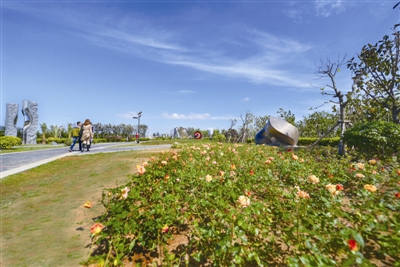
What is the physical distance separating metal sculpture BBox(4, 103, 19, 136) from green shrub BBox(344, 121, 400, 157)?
83.6ft

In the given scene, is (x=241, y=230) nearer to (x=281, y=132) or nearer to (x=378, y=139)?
(x=378, y=139)

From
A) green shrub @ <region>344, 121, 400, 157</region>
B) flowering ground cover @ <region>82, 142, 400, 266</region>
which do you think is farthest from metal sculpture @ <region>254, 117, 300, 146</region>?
flowering ground cover @ <region>82, 142, 400, 266</region>

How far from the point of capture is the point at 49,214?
3.21 meters

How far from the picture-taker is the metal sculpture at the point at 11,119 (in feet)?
62.5

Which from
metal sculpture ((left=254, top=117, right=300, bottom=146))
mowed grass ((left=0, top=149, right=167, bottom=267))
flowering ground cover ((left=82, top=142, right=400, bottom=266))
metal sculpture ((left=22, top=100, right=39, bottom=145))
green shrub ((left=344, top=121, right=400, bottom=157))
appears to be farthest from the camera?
metal sculpture ((left=22, top=100, right=39, bottom=145))

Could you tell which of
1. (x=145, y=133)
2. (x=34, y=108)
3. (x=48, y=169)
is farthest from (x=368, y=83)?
(x=145, y=133)

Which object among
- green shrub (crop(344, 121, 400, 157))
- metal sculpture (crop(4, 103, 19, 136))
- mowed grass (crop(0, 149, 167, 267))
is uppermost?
metal sculpture (crop(4, 103, 19, 136))

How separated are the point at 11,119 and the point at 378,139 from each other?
2619 cm

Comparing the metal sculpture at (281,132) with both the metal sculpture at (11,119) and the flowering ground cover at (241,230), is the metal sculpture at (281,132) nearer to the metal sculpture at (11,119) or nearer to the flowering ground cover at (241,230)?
the flowering ground cover at (241,230)

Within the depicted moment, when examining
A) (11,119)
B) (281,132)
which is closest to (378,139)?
(281,132)

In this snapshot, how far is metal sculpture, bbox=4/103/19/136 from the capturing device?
62.5 feet

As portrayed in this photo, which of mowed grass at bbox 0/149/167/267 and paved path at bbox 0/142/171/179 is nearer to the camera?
mowed grass at bbox 0/149/167/267

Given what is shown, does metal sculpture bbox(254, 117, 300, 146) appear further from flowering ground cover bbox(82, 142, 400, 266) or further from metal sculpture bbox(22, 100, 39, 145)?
metal sculpture bbox(22, 100, 39, 145)

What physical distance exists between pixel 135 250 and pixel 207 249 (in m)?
0.86
